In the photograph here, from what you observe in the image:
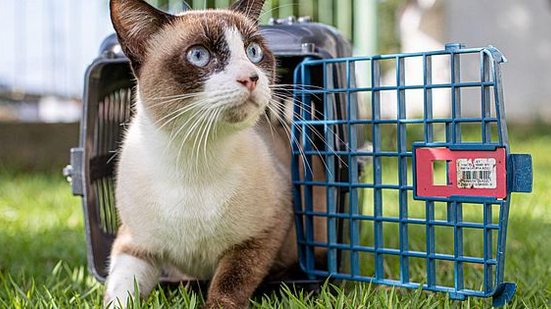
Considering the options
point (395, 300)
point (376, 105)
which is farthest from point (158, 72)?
point (395, 300)

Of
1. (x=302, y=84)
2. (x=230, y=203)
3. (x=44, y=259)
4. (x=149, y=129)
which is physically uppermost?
(x=302, y=84)

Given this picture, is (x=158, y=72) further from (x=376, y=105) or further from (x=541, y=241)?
(x=541, y=241)

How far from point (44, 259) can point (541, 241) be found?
1.50 meters

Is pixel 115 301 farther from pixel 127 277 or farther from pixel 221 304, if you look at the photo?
pixel 221 304

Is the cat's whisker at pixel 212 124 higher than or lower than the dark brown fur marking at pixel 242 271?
higher

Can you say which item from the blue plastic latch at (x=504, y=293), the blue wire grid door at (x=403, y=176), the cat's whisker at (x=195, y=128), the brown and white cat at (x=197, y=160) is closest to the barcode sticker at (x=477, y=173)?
the blue wire grid door at (x=403, y=176)

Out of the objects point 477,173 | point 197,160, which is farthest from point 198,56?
point 477,173

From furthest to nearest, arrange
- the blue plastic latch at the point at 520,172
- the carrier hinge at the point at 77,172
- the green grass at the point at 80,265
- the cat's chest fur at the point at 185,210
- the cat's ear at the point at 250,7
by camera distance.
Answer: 1. the carrier hinge at the point at 77,172
2. the cat's ear at the point at 250,7
3. the cat's chest fur at the point at 185,210
4. the green grass at the point at 80,265
5. the blue plastic latch at the point at 520,172

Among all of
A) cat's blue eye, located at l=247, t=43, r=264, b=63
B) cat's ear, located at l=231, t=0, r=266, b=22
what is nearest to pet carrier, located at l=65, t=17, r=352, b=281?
cat's ear, located at l=231, t=0, r=266, b=22

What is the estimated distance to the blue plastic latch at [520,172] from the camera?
140cm

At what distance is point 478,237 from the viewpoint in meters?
2.34

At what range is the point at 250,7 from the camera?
1.76m

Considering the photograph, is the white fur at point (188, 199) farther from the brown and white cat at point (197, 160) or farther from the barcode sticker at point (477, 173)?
the barcode sticker at point (477, 173)

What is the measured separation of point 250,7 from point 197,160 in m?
0.42
